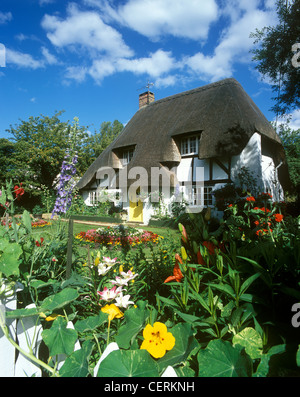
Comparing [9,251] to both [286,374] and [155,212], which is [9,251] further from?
[155,212]

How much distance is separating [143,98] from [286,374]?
18.9 meters

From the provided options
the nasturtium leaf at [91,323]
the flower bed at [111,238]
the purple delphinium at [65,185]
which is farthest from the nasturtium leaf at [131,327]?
the flower bed at [111,238]

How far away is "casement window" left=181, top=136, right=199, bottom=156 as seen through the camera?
1190 centimetres

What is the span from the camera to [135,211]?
1412 centimetres

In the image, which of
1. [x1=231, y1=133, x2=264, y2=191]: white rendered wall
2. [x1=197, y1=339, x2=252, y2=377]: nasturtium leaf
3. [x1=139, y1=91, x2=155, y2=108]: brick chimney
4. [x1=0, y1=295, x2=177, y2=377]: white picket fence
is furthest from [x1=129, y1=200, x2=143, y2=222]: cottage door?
[x1=197, y1=339, x2=252, y2=377]: nasturtium leaf

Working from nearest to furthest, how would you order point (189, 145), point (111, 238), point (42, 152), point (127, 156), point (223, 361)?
point (223, 361) < point (42, 152) < point (111, 238) < point (189, 145) < point (127, 156)

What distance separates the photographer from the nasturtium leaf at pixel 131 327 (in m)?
0.84

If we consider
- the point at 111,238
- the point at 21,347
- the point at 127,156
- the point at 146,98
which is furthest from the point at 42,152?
the point at 146,98

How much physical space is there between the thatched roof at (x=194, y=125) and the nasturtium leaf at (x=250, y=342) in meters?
10.4

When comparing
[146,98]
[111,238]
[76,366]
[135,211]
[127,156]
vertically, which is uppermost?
[146,98]

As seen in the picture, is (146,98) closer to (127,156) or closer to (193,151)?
(127,156)

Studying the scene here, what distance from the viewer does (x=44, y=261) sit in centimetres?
175

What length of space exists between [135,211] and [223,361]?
13.5 metres

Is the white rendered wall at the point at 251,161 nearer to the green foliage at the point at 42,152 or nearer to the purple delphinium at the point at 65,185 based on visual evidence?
the green foliage at the point at 42,152
